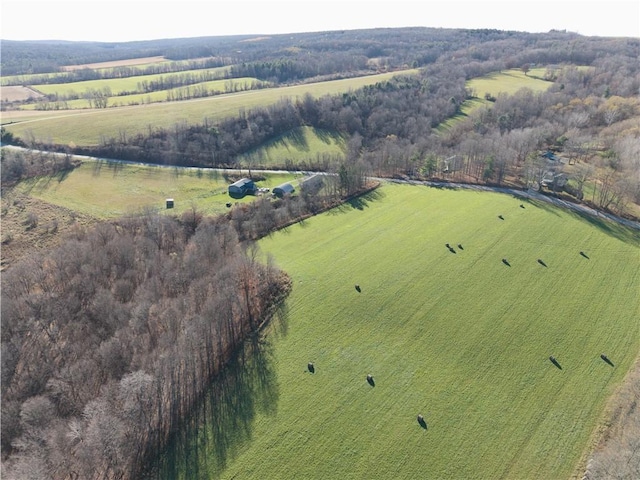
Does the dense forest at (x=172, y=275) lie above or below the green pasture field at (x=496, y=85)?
below

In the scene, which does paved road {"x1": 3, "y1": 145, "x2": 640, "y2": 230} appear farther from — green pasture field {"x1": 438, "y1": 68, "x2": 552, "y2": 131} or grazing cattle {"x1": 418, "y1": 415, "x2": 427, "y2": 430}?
grazing cattle {"x1": 418, "y1": 415, "x2": 427, "y2": 430}

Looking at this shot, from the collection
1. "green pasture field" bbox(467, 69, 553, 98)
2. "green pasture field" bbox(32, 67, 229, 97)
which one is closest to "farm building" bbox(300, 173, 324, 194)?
"green pasture field" bbox(467, 69, 553, 98)

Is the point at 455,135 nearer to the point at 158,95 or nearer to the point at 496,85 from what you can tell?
the point at 496,85

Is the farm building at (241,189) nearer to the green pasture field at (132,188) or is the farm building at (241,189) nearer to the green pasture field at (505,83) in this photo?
the green pasture field at (132,188)

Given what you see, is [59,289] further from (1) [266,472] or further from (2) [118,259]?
(1) [266,472]

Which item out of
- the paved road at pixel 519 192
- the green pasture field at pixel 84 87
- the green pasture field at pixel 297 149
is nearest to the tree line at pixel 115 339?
the paved road at pixel 519 192

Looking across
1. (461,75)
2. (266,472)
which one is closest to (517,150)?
(461,75)
